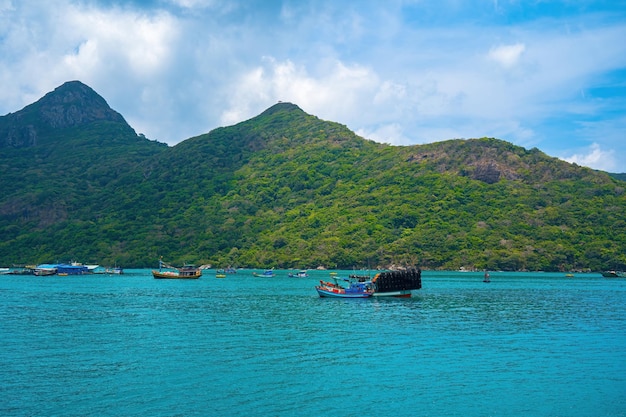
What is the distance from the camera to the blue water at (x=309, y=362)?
2705cm

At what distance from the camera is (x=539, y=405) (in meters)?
27.8

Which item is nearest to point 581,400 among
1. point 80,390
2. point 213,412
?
point 213,412

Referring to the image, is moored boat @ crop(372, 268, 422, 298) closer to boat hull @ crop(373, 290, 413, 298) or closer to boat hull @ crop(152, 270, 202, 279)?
boat hull @ crop(373, 290, 413, 298)

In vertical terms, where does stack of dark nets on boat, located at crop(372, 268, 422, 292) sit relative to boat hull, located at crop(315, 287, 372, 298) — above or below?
above

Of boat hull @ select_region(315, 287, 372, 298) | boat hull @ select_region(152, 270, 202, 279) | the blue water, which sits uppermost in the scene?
boat hull @ select_region(152, 270, 202, 279)

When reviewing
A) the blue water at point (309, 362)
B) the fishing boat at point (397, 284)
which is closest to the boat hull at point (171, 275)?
the fishing boat at point (397, 284)

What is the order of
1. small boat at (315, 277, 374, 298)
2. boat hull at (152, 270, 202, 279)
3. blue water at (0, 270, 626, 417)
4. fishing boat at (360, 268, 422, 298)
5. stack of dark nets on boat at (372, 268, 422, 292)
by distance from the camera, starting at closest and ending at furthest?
1. blue water at (0, 270, 626, 417)
2. small boat at (315, 277, 374, 298)
3. fishing boat at (360, 268, 422, 298)
4. stack of dark nets on boat at (372, 268, 422, 292)
5. boat hull at (152, 270, 202, 279)

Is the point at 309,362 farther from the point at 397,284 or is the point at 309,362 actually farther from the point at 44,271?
the point at 44,271

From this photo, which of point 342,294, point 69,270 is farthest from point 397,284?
point 69,270

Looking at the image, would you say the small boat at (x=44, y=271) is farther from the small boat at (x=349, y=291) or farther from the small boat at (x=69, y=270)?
the small boat at (x=349, y=291)

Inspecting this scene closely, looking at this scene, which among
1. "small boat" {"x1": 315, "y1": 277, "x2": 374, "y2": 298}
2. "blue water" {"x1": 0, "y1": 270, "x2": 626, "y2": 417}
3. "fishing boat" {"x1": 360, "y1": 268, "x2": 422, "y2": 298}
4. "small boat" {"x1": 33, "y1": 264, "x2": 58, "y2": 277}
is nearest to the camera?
"blue water" {"x1": 0, "y1": 270, "x2": 626, "y2": 417}

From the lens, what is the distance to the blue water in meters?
27.0

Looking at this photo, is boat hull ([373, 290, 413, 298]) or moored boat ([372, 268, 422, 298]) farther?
moored boat ([372, 268, 422, 298])

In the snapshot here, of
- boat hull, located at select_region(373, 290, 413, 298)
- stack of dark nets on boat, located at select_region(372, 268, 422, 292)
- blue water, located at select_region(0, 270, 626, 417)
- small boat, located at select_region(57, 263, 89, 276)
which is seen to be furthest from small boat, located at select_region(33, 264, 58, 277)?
boat hull, located at select_region(373, 290, 413, 298)
